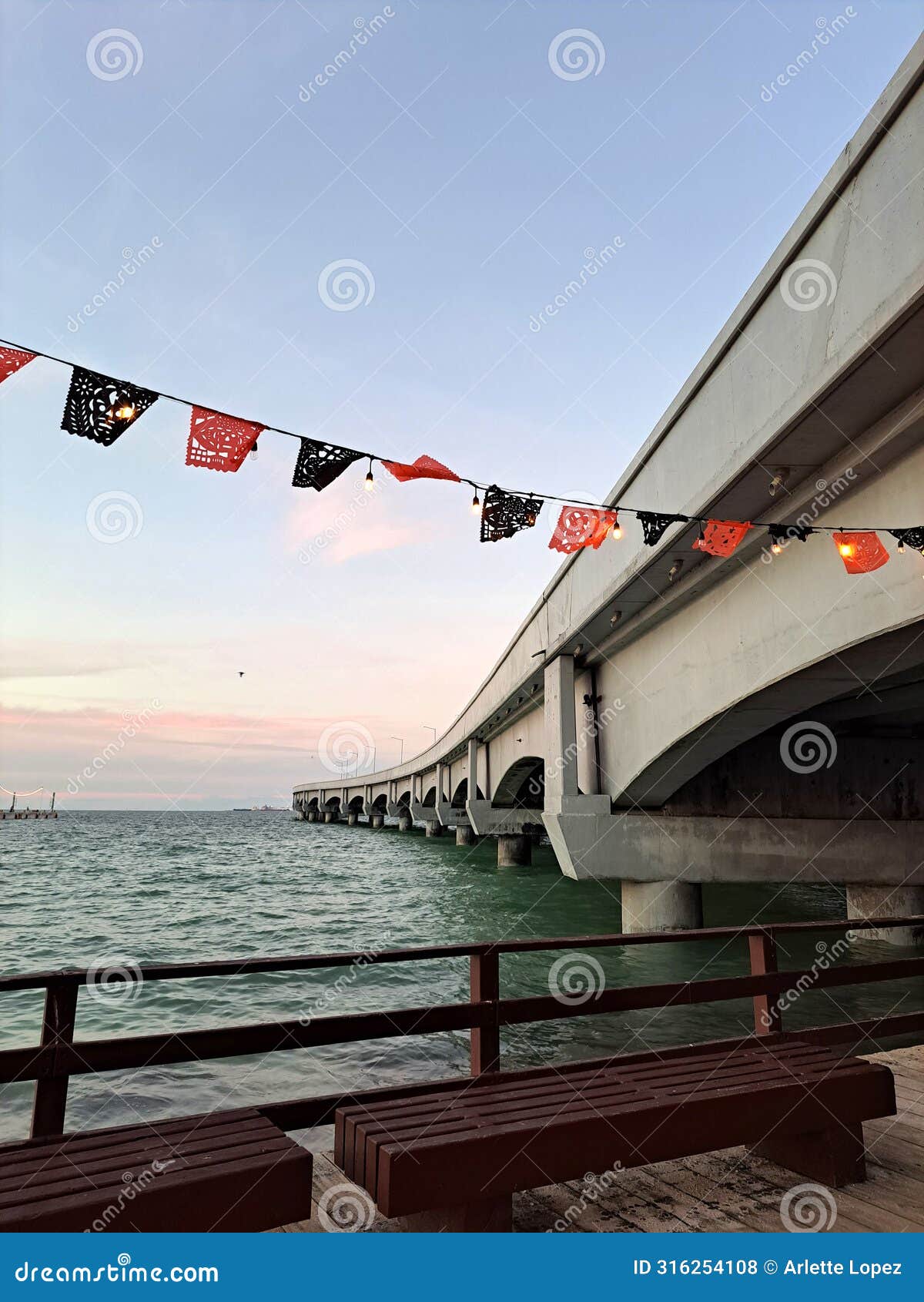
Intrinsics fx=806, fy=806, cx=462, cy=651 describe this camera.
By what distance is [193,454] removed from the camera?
236 inches

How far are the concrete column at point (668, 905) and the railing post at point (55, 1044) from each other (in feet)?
44.8

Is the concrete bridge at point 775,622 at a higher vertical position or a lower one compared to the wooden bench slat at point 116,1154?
higher

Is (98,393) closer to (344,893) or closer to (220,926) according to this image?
(220,926)

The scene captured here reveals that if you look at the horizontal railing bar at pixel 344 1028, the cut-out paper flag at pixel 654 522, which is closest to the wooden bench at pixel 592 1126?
the horizontal railing bar at pixel 344 1028

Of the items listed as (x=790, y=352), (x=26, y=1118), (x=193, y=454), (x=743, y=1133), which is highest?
(x=790, y=352)

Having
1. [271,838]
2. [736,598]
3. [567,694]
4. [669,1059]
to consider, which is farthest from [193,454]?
[271,838]

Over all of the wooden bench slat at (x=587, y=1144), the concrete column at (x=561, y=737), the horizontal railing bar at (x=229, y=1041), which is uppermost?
the concrete column at (x=561, y=737)

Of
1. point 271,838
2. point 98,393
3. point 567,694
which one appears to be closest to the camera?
point 98,393

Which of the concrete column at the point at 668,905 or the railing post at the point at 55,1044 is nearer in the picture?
the railing post at the point at 55,1044

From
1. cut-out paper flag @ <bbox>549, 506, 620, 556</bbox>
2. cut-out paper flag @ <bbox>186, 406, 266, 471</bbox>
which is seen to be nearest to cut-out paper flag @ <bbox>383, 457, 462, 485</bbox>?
cut-out paper flag @ <bbox>186, 406, 266, 471</bbox>

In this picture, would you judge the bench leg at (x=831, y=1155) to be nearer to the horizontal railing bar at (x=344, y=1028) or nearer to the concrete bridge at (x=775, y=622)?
the horizontal railing bar at (x=344, y=1028)

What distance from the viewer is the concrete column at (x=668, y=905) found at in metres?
15.6

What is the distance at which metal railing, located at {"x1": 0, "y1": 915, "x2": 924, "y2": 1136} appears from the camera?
3242 mm

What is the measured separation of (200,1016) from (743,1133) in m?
9.28
